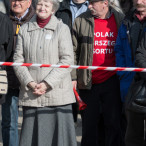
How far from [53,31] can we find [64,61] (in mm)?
374

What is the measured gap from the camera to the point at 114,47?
19.3ft

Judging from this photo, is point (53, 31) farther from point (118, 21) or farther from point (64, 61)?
point (118, 21)

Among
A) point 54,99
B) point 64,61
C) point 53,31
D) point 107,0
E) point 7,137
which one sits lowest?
point 7,137

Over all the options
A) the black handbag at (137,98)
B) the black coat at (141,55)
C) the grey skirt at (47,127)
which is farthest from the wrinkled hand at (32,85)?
the black coat at (141,55)

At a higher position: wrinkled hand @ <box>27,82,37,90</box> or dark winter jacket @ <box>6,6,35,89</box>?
dark winter jacket @ <box>6,6,35,89</box>

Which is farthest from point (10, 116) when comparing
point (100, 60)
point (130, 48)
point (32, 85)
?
point (130, 48)

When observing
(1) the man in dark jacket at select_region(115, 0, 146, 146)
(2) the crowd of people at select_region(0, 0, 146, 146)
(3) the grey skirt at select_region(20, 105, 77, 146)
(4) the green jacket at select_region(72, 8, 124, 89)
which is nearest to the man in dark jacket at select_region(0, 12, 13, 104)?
(2) the crowd of people at select_region(0, 0, 146, 146)

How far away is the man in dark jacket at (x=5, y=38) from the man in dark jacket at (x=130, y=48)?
128 cm

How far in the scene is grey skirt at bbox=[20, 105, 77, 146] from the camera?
5535mm

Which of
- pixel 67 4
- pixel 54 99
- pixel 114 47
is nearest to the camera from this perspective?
pixel 54 99

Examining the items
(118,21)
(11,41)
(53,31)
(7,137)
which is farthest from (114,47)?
(7,137)

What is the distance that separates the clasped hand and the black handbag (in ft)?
3.04

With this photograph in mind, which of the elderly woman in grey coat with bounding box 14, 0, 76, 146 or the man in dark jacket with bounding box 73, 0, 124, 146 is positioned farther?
the man in dark jacket with bounding box 73, 0, 124, 146

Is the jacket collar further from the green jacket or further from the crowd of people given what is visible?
the green jacket
